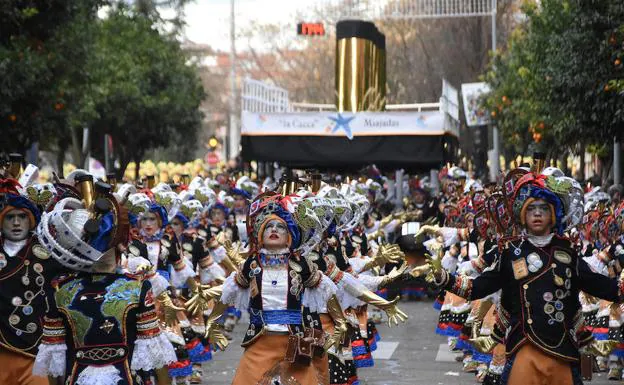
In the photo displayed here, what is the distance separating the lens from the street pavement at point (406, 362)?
15.4m

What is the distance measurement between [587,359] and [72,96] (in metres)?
17.0

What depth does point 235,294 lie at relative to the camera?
10.8m

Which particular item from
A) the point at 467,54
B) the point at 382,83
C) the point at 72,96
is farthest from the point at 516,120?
the point at 467,54

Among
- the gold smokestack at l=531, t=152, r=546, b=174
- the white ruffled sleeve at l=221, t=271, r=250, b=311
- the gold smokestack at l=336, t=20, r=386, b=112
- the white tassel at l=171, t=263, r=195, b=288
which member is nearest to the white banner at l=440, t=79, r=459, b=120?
the gold smokestack at l=336, t=20, r=386, b=112

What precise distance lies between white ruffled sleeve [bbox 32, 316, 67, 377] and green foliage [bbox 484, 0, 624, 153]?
12.8m

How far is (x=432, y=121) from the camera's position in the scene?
26641 mm

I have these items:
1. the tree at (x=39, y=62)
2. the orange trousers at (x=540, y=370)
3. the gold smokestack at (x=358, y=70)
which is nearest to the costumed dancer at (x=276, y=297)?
the orange trousers at (x=540, y=370)

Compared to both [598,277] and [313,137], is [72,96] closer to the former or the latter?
[313,137]

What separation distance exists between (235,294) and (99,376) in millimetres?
2410

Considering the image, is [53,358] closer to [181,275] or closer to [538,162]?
[538,162]

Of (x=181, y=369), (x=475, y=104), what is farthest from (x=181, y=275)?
(x=475, y=104)

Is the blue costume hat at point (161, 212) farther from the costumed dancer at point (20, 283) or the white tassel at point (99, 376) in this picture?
the white tassel at point (99, 376)

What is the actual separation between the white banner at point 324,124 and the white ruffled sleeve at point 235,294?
637 inches

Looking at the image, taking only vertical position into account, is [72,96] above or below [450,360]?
above
